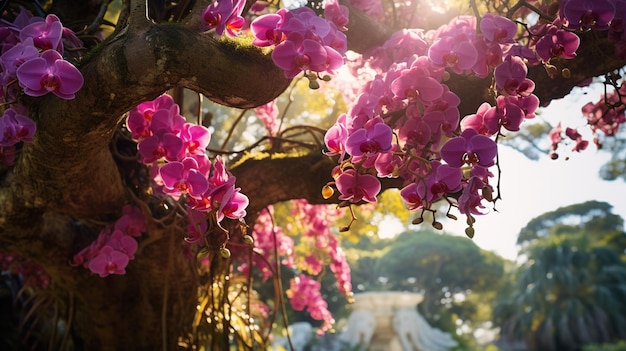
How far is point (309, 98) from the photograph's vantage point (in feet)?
9.74

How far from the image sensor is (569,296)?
43.5ft

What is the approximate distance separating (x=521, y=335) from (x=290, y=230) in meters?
13.3

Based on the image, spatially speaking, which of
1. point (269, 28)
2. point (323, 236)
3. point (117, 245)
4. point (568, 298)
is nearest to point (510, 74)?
point (269, 28)

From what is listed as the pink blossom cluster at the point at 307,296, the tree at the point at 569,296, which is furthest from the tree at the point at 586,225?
the pink blossom cluster at the point at 307,296

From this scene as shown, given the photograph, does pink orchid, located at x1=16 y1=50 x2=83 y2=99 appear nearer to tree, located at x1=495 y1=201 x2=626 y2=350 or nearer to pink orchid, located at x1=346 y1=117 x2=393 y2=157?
pink orchid, located at x1=346 y1=117 x2=393 y2=157

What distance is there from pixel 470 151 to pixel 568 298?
14.3 meters

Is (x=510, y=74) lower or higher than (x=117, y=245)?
higher

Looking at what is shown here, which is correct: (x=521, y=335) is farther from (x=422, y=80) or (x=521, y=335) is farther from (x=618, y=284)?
(x=422, y=80)

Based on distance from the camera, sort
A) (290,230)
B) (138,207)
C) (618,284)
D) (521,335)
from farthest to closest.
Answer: (521,335) < (618,284) < (290,230) < (138,207)

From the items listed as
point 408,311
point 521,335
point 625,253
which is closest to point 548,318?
point 521,335

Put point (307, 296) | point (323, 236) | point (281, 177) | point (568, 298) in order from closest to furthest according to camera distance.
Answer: point (281, 177) < point (323, 236) < point (307, 296) < point (568, 298)

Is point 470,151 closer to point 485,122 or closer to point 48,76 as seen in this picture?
point 485,122

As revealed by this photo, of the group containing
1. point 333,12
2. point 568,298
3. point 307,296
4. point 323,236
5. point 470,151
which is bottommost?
point 568,298

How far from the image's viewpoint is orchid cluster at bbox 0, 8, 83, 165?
31.8 inches
